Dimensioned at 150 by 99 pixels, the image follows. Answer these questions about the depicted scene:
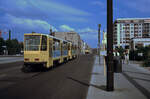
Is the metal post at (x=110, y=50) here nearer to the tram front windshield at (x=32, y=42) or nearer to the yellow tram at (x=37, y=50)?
the yellow tram at (x=37, y=50)

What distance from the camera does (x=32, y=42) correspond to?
17.4 meters

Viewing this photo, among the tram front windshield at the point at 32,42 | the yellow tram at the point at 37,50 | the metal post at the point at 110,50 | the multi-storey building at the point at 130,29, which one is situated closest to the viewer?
the metal post at the point at 110,50

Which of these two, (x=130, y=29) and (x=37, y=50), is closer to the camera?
(x=37, y=50)

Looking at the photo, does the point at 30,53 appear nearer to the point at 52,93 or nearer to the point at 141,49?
the point at 52,93

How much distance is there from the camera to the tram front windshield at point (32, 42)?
17172 millimetres

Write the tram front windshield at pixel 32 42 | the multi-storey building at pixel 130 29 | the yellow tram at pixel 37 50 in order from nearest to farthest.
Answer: the yellow tram at pixel 37 50 < the tram front windshield at pixel 32 42 < the multi-storey building at pixel 130 29

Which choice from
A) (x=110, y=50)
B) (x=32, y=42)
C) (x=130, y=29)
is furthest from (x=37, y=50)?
(x=130, y=29)

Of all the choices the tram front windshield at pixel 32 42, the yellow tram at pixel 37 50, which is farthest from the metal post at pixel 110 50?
the tram front windshield at pixel 32 42

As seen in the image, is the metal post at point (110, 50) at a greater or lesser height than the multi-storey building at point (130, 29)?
lesser

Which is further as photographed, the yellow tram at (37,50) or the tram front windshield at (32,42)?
the tram front windshield at (32,42)

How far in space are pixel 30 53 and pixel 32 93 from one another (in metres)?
8.64

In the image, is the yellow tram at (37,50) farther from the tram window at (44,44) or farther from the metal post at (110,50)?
the metal post at (110,50)

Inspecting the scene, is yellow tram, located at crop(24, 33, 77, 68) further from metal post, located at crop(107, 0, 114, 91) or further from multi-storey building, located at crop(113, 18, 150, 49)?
multi-storey building, located at crop(113, 18, 150, 49)

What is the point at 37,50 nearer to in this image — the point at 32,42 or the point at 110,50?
the point at 32,42
